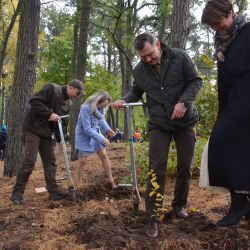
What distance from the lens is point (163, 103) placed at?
4598 millimetres

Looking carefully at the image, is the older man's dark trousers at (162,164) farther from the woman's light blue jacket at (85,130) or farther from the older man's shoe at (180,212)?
the woman's light blue jacket at (85,130)

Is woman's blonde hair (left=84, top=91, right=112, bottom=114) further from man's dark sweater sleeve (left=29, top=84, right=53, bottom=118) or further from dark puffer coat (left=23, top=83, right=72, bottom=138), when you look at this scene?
man's dark sweater sleeve (left=29, top=84, right=53, bottom=118)

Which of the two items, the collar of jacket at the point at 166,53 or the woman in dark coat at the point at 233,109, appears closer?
the woman in dark coat at the point at 233,109

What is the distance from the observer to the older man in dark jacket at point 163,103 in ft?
14.8

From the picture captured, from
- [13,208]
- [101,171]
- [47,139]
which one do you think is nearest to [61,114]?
[47,139]

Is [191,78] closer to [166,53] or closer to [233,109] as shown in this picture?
[166,53]

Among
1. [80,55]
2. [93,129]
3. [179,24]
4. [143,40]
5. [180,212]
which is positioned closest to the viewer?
[143,40]

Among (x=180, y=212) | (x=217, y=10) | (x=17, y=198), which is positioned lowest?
(x=17, y=198)

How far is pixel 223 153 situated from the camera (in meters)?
3.83

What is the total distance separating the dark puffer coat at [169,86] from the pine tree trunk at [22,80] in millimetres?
5638

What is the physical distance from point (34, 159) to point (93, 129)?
1.45 meters

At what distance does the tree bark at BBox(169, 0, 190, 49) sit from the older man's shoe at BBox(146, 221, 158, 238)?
481 centimetres

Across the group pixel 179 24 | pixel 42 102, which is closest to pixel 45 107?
pixel 42 102

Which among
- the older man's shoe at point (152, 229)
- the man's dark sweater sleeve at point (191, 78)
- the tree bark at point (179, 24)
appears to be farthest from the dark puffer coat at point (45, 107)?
the tree bark at point (179, 24)
